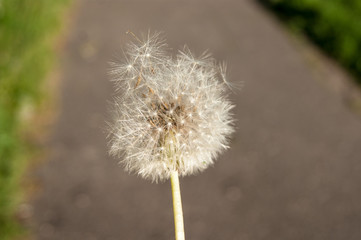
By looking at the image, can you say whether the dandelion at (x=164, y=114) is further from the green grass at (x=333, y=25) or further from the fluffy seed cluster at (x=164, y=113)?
the green grass at (x=333, y=25)

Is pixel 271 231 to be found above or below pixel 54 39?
below

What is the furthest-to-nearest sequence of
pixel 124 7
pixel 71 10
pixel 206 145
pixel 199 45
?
1. pixel 124 7
2. pixel 71 10
3. pixel 199 45
4. pixel 206 145

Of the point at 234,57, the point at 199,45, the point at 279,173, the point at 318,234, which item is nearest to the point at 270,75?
the point at 234,57

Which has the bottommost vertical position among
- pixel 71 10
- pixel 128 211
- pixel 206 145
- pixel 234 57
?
pixel 206 145

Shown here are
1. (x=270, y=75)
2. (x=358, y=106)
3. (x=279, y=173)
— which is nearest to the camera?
(x=279, y=173)

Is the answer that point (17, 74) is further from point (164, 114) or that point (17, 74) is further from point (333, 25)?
point (333, 25)

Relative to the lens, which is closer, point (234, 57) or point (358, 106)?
point (358, 106)

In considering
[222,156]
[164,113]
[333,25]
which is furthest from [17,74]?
[333,25]

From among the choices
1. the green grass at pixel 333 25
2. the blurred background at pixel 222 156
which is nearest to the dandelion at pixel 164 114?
the blurred background at pixel 222 156

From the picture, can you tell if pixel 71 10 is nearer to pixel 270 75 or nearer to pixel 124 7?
pixel 124 7
